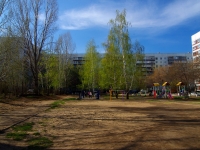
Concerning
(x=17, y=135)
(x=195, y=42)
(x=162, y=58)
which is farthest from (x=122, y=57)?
(x=162, y=58)

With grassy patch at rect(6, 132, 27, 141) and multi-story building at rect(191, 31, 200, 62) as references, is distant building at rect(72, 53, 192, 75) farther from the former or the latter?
grassy patch at rect(6, 132, 27, 141)

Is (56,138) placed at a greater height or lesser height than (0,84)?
lesser

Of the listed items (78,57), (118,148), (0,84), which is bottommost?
(118,148)

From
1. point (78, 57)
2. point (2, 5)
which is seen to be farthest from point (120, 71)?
point (78, 57)

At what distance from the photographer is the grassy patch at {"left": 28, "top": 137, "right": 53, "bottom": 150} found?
5719 mm

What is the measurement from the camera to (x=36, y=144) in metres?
6.00

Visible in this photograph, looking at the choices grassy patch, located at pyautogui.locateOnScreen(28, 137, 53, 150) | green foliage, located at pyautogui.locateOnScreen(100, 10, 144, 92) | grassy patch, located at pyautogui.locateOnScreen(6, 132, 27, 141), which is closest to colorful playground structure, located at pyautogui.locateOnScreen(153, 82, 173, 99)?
green foliage, located at pyautogui.locateOnScreen(100, 10, 144, 92)

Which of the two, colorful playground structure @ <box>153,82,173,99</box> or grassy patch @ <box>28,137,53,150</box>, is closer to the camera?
grassy patch @ <box>28,137,53,150</box>

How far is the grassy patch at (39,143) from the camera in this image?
5.72 meters

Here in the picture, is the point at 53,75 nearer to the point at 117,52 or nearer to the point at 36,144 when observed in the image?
the point at 117,52

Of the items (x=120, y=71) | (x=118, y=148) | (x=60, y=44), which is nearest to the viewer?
(x=118, y=148)

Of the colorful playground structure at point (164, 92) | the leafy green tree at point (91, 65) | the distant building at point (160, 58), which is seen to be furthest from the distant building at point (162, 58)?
the colorful playground structure at point (164, 92)

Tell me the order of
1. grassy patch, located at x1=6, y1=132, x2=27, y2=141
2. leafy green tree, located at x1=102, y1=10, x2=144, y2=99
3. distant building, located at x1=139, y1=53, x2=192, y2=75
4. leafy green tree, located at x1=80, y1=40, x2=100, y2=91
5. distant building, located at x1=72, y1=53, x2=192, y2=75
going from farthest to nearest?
distant building, located at x1=139, y1=53, x2=192, y2=75, distant building, located at x1=72, y1=53, x2=192, y2=75, leafy green tree, located at x1=80, y1=40, x2=100, y2=91, leafy green tree, located at x1=102, y1=10, x2=144, y2=99, grassy patch, located at x1=6, y1=132, x2=27, y2=141

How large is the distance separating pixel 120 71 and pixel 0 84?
17601 mm
